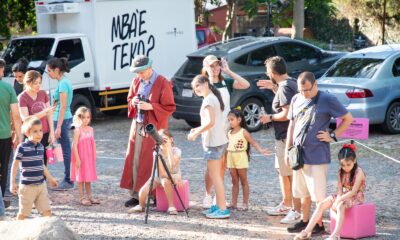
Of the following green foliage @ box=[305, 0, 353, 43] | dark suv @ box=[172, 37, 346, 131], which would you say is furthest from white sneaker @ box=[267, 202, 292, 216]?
green foliage @ box=[305, 0, 353, 43]

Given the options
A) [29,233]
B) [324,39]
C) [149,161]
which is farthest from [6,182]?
[324,39]

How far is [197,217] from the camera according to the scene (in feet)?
29.6

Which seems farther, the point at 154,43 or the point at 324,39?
the point at 324,39

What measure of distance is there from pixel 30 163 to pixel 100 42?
28.1ft

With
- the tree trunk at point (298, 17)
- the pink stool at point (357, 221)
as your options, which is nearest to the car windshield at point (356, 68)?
the pink stool at point (357, 221)

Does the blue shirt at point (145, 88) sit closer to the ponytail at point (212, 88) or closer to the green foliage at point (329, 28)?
the ponytail at point (212, 88)

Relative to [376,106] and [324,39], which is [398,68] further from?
[324,39]

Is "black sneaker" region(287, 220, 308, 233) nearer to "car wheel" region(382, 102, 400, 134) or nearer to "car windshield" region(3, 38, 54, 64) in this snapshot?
"car wheel" region(382, 102, 400, 134)

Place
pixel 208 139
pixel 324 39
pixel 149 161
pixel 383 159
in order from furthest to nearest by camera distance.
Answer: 1. pixel 324 39
2. pixel 383 159
3. pixel 149 161
4. pixel 208 139

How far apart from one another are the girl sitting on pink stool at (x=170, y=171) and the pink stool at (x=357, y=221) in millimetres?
1970

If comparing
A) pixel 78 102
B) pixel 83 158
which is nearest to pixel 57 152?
pixel 83 158

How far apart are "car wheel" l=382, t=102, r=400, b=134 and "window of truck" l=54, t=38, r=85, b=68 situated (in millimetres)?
6134

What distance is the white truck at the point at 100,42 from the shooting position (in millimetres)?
16312

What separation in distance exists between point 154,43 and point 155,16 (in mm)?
585
